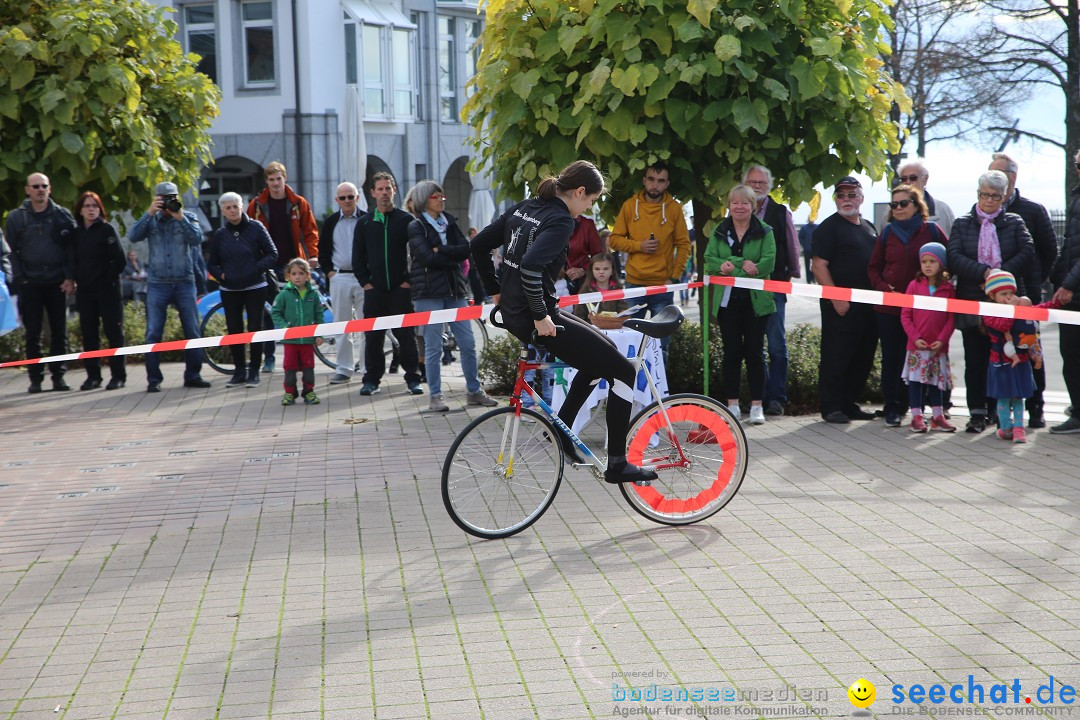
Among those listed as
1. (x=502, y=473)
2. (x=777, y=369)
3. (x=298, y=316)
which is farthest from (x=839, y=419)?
(x=298, y=316)

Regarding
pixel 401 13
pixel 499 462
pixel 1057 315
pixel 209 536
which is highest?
pixel 401 13

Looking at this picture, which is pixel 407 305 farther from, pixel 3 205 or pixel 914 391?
pixel 3 205

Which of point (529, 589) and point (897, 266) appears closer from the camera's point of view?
point (529, 589)

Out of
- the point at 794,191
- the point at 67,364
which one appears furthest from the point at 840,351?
the point at 67,364

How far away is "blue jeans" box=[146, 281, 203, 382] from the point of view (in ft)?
41.7

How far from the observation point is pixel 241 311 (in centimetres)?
1301

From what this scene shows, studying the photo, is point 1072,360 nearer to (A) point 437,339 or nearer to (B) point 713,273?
(B) point 713,273

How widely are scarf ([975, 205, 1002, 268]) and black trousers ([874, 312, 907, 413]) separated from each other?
87 centimetres

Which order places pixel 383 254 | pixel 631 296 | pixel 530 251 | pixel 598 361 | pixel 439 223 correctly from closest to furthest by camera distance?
pixel 530 251 < pixel 598 361 < pixel 631 296 < pixel 439 223 < pixel 383 254

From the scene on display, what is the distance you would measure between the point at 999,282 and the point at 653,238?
2769 mm

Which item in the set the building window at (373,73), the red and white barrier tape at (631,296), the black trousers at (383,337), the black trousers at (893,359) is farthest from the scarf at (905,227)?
the building window at (373,73)

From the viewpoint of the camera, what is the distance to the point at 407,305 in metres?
11.6

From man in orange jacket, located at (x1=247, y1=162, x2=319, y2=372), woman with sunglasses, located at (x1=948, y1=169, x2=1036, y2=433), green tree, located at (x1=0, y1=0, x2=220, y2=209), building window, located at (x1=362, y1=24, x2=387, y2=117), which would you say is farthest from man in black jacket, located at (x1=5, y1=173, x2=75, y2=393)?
building window, located at (x1=362, y1=24, x2=387, y2=117)

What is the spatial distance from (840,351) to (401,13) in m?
30.0
